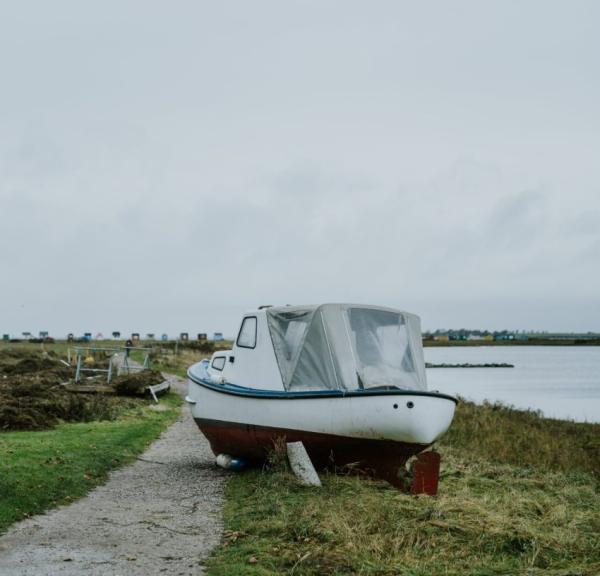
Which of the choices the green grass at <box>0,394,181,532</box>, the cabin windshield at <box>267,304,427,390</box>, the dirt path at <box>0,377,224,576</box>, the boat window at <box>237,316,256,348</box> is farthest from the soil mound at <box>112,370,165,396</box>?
the cabin windshield at <box>267,304,427,390</box>

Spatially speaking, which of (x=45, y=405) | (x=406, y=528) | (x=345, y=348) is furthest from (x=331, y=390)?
(x=45, y=405)

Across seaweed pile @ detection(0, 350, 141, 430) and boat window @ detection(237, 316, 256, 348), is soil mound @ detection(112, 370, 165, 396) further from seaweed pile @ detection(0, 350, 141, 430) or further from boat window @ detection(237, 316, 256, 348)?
boat window @ detection(237, 316, 256, 348)

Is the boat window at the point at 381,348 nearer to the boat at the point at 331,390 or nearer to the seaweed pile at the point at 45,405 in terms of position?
the boat at the point at 331,390

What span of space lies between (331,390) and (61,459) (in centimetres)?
517

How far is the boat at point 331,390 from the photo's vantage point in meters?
11.5

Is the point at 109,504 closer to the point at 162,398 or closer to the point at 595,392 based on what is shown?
the point at 162,398

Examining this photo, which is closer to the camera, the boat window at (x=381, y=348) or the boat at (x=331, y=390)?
the boat at (x=331, y=390)

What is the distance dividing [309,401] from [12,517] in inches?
177

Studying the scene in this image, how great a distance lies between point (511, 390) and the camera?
2146 inches

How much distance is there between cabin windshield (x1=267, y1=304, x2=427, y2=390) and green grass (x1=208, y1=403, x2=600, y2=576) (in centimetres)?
150

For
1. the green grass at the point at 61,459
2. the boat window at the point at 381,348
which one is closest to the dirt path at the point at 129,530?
the green grass at the point at 61,459

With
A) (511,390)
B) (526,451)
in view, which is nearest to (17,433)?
(526,451)

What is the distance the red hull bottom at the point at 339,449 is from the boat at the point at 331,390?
16 millimetres

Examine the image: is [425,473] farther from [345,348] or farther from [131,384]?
[131,384]
